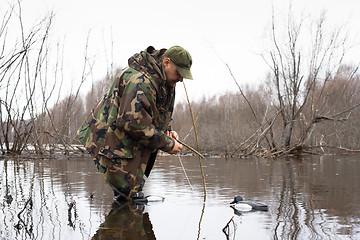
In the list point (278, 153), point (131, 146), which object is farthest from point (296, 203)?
point (278, 153)

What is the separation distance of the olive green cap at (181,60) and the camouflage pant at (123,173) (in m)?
0.96

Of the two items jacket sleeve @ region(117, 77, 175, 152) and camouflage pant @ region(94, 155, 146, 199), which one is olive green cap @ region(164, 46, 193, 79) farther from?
camouflage pant @ region(94, 155, 146, 199)

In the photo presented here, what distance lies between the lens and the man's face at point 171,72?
362cm

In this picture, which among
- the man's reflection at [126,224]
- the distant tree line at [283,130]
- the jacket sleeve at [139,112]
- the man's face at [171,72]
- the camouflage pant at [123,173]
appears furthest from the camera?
the distant tree line at [283,130]

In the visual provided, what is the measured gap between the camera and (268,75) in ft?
49.1

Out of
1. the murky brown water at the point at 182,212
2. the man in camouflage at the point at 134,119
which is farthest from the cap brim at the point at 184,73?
the murky brown water at the point at 182,212

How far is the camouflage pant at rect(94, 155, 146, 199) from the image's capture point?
3502mm

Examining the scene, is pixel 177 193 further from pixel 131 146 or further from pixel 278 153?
pixel 278 153

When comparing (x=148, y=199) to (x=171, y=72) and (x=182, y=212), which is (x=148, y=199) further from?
(x=171, y=72)

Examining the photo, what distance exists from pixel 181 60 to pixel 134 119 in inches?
29.4

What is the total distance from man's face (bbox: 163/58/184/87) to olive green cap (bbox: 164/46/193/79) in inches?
2.0

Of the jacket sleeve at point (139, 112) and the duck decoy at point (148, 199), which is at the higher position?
the jacket sleeve at point (139, 112)

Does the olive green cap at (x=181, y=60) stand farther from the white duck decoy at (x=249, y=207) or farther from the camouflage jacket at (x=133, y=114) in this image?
the white duck decoy at (x=249, y=207)

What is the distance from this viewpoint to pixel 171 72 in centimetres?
364
